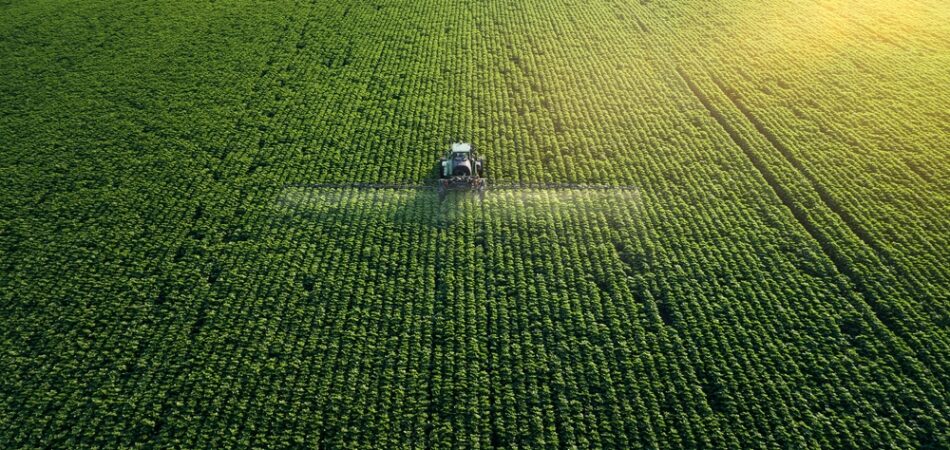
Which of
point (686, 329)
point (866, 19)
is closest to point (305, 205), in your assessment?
point (686, 329)

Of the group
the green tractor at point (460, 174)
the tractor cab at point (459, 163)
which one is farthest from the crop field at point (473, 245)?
the tractor cab at point (459, 163)

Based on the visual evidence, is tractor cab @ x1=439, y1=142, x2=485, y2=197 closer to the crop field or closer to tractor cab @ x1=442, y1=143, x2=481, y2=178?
tractor cab @ x1=442, y1=143, x2=481, y2=178

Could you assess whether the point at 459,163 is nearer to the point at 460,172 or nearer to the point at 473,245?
the point at 460,172

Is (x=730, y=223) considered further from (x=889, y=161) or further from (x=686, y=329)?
(x=889, y=161)

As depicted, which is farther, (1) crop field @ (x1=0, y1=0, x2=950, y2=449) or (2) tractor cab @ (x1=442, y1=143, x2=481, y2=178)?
(2) tractor cab @ (x1=442, y1=143, x2=481, y2=178)

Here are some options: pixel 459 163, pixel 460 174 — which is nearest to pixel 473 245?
pixel 460 174

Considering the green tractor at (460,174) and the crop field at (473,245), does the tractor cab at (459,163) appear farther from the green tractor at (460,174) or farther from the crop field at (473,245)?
the crop field at (473,245)

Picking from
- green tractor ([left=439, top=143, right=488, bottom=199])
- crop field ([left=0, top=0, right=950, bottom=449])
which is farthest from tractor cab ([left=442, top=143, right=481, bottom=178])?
crop field ([left=0, top=0, right=950, bottom=449])
